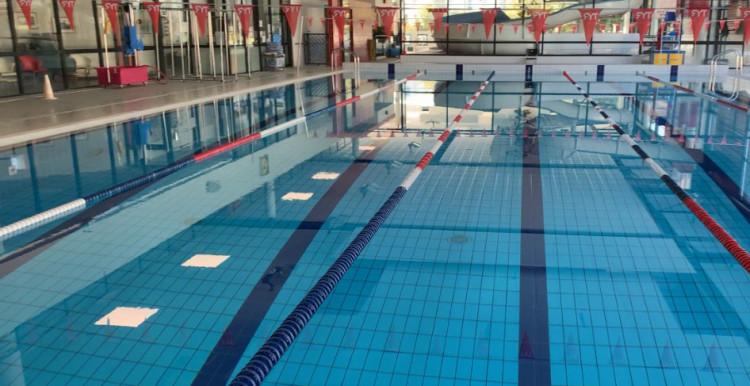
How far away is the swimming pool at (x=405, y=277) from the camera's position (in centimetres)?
227

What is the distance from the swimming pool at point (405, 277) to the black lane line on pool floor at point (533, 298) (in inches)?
0.4

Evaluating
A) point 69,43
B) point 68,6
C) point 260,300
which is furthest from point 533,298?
point 69,43

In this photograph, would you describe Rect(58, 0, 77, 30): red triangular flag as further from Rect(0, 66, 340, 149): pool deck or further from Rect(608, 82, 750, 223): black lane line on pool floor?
Rect(608, 82, 750, 223): black lane line on pool floor

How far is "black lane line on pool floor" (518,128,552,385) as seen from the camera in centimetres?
222

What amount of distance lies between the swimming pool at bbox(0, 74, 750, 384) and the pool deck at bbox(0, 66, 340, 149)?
0.83 meters

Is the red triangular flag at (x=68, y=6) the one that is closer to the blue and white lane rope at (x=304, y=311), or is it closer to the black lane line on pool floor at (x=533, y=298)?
the blue and white lane rope at (x=304, y=311)

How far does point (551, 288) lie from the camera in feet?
9.41

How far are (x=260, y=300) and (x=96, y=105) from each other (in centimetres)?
627

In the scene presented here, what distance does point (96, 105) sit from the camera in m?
8.02

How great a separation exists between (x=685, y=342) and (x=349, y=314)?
130cm

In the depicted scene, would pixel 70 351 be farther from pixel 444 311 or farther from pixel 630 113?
pixel 630 113

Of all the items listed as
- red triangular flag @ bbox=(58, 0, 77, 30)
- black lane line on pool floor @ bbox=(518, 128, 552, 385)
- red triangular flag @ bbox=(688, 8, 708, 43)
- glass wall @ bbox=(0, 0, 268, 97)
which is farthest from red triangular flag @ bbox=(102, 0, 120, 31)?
red triangular flag @ bbox=(688, 8, 708, 43)

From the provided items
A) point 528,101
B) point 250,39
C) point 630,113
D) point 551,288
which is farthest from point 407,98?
point 551,288

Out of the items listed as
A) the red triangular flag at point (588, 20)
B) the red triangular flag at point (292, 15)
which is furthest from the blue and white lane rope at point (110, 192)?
the red triangular flag at point (588, 20)
